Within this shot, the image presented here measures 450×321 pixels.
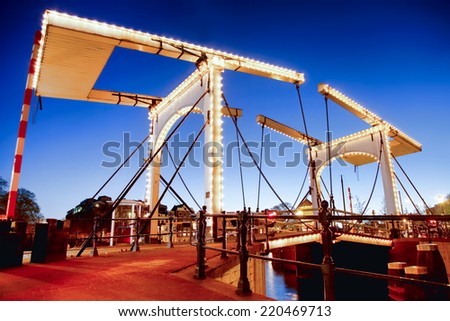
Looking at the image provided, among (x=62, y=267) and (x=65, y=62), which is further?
(x=65, y=62)

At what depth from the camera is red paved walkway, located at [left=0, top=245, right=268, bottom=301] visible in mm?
2789

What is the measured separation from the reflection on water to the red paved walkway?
12.4 m

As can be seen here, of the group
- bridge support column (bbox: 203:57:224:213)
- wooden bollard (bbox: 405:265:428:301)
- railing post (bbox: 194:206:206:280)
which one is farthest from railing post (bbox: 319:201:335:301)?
wooden bollard (bbox: 405:265:428:301)

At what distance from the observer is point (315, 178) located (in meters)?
17.2

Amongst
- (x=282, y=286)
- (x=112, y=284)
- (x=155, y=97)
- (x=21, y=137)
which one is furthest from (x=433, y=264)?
(x=21, y=137)

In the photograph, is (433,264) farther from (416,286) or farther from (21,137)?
(21,137)

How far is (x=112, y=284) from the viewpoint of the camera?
130 inches

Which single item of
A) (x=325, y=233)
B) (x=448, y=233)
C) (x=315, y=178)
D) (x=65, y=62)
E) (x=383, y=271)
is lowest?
(x=383, y=271)

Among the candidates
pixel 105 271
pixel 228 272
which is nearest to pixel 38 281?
pixel 105 271

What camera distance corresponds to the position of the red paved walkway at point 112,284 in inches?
110

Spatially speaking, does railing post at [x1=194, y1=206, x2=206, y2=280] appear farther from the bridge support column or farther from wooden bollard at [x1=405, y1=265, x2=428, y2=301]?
wooden bollard at [x1=405, y1=265, x2=428, y2=301]

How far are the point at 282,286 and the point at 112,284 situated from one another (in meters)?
15.9
